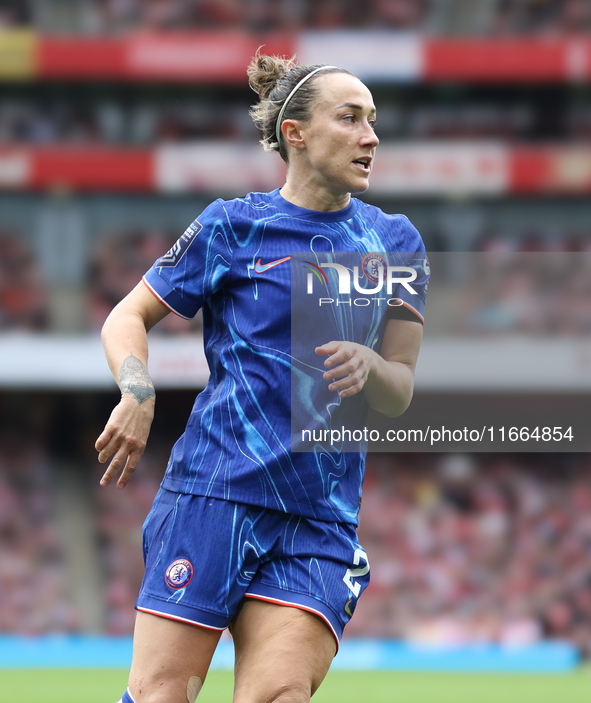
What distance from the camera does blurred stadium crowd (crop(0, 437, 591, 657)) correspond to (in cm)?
1137

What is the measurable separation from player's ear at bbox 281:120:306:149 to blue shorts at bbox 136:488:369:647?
0.99m

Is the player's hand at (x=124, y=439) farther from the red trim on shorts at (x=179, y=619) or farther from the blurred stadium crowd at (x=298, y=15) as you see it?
the blurred stadium crowd at (x=298, y=15)

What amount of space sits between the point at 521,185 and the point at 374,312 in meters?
11.7

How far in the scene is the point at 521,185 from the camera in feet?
45.5

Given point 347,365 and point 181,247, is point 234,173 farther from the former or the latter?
point 347,365

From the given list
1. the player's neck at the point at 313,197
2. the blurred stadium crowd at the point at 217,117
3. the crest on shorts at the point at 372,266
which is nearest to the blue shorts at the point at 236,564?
the crest on shorts at the point at 372,266

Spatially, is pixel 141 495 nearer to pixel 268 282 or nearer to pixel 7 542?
pixel 7 542

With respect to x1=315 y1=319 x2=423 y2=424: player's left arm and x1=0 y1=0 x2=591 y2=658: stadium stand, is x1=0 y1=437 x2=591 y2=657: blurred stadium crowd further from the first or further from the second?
x1=315 y1=319 x2=423 y2=424: player's left arm

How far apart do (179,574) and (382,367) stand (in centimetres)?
71

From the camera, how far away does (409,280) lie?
2.81 m

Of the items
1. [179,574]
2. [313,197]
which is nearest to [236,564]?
[179,574]

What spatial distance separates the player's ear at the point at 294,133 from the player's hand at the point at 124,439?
0.86m

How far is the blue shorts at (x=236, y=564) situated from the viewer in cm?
248

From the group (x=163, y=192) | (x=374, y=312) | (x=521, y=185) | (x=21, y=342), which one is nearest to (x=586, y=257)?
(x=521, y=185)
